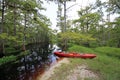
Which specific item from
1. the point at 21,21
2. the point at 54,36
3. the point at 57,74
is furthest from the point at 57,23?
the point at 57,74

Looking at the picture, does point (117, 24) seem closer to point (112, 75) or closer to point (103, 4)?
point (103, 4)

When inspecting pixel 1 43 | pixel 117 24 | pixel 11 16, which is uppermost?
pixel 11 16

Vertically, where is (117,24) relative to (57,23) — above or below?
below

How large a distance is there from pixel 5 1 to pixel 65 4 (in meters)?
11.7

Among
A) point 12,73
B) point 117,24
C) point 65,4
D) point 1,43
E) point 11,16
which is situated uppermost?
point 65,4

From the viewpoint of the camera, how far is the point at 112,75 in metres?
Result: 10.4

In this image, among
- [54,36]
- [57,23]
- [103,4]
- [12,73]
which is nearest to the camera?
[12,73]

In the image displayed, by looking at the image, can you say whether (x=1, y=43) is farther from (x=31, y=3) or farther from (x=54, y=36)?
(x=54, y=36)

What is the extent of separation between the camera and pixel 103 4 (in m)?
13.6

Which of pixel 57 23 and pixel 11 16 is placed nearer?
pixel 11 16

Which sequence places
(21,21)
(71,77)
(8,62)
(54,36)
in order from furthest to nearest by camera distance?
1. (54,36)
2. (21,21)
3. (8,62)
4. (71,77)

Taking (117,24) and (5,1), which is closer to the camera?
(5,1)

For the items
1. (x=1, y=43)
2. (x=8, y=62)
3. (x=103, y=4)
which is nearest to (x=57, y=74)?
(x=8, y=62)

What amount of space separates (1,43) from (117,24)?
52.9 ft
